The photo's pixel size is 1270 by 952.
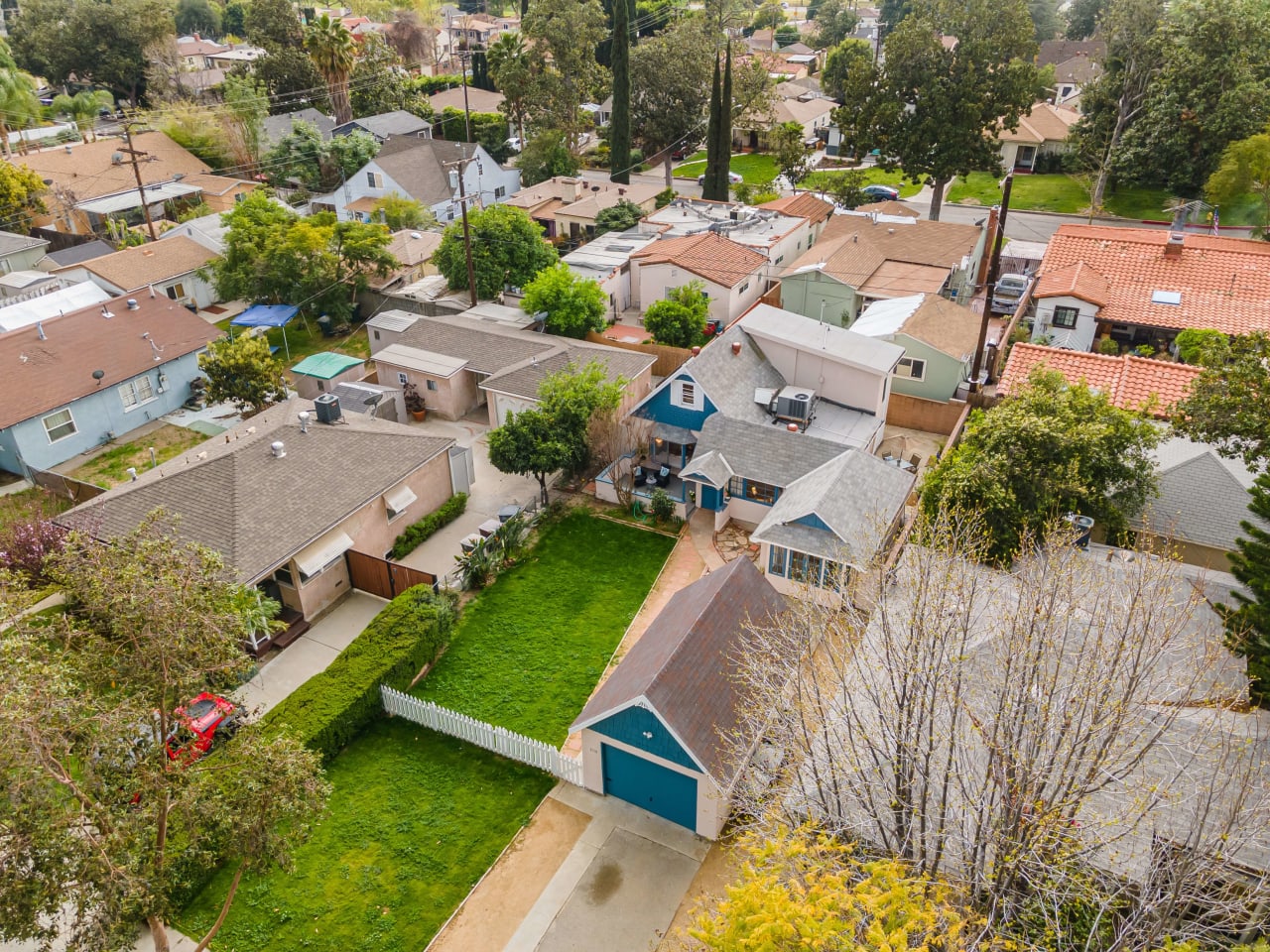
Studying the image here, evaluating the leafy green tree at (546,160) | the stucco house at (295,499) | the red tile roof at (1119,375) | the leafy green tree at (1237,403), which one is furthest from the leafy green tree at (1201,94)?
the stucco house at (295,499)

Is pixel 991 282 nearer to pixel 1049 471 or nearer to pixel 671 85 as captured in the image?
pixel 1049 471

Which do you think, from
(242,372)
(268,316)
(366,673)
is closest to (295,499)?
(366,673)

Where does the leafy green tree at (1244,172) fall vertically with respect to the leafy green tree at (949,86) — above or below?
below

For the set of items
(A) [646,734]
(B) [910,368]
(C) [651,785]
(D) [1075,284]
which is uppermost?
(D) [1075,284]

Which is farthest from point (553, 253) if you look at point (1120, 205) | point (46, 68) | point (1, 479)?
point (46, 68)

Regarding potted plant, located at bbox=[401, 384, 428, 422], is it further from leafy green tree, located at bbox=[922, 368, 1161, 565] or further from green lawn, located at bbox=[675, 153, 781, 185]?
green lawn, located at bbox=[675, 153, 781, 185]

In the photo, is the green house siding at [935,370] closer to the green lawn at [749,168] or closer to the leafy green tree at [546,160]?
the leafy green tree at [546,160]

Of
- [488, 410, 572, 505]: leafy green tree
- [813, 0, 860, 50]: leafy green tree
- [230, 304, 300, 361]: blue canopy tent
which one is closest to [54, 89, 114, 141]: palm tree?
[230, 304, 300, 361]: blue canopy tent
